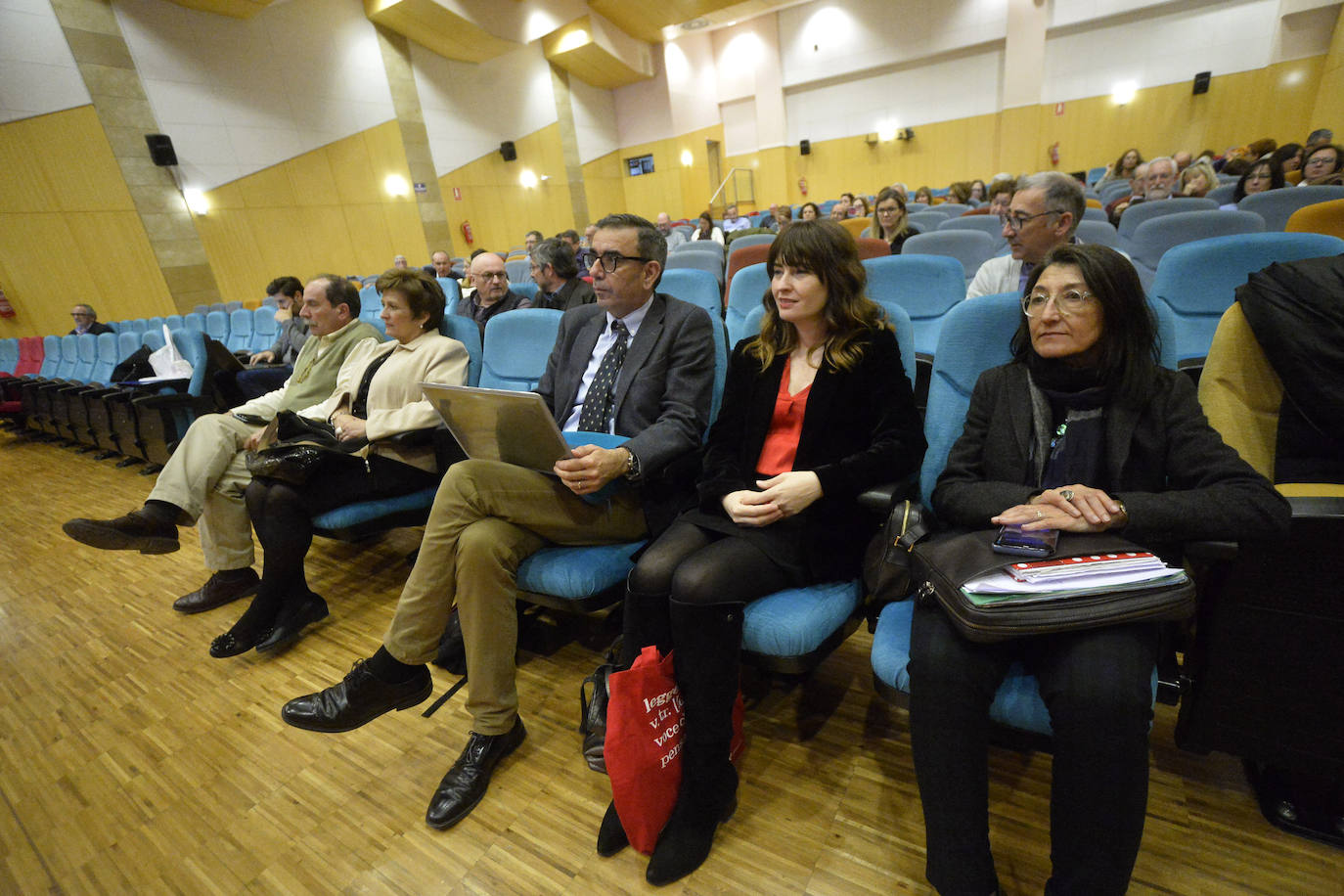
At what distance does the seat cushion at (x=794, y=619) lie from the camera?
107cm

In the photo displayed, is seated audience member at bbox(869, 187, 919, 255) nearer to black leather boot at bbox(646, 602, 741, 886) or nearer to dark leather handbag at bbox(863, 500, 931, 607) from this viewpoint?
dark leather handbag at bbox(863, 500, 931, 607)

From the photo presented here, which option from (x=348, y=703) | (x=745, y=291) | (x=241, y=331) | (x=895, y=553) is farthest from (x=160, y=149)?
(x=895, y=553)

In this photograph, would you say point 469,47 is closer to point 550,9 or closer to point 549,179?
point 550,9

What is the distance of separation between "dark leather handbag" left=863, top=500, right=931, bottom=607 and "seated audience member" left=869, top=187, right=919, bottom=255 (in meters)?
3.22

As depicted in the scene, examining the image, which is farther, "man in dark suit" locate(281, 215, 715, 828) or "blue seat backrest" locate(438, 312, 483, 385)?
"blue seat backrest" locate(438, 312, 483, 385)

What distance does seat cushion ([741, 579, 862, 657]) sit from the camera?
107 cm

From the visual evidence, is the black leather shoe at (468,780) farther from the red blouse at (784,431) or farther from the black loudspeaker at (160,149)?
the black loudspeaker at (160,149)

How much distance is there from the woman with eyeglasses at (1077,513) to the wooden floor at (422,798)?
310mm

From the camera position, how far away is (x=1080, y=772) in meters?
0.82

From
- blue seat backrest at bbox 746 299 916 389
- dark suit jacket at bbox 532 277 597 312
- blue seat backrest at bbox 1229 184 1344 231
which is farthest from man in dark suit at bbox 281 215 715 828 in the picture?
blue seat backrest at bbox 1229 184 1344 231

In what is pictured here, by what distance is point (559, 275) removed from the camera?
3270mm

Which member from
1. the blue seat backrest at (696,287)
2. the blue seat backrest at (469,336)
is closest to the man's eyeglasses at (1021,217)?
the blue seat backrest at (696,287)

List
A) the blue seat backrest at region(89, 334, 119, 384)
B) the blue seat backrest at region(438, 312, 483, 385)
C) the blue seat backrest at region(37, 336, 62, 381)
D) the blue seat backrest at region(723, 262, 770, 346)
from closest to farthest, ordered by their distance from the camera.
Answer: the blue seat backrest at region(438, 312, 483, 385) < the blue seat backrest at region(723, 262, 770, 346) < the blue seat backrest at region(89, 334, 119, 384) < the blue seat backrest at region(37, 336, 62, 381)

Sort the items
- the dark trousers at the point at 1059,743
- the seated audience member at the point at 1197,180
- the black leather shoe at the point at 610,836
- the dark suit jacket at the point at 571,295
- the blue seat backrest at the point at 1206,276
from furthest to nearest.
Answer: the seated audience member at the point at 1197,180
the dark suit jacket at the point at 571,295
the blue seat backrest at the point at 1206,276
the black leather shoe at the point at 610,836
the dark trousers at the point at 1059,743
